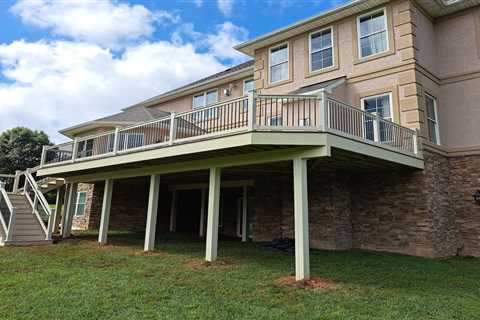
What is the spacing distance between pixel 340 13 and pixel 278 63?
10.2 ft

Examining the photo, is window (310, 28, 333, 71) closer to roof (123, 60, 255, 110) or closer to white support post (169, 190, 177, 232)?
roof (123, 60, 255, 110)

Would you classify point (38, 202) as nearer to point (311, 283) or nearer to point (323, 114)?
point (311, 283)

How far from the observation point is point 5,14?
32.0ft

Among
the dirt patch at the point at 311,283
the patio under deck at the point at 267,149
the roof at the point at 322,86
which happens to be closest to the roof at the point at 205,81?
the roof at the point at 322,86

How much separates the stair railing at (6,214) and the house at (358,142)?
1.24 metres

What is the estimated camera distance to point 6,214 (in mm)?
12930

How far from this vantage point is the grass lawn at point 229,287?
5.06 meters

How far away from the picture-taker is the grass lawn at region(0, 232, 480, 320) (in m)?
5.06

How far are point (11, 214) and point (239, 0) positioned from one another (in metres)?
10.7

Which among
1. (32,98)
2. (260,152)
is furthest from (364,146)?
(32,98)

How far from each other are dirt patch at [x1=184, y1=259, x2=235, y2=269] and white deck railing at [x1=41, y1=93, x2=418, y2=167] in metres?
3.18

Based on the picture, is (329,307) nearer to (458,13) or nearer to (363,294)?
(363,294)

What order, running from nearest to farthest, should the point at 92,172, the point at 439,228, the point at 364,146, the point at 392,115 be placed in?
the point at 364,146 → the point at 439,228 → the point at 392,115 → the point at 92,172

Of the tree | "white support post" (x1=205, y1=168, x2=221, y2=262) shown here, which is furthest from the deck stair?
the tree
